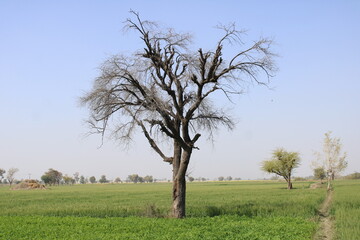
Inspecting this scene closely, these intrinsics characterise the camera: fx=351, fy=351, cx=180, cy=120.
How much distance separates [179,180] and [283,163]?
57.7 meters

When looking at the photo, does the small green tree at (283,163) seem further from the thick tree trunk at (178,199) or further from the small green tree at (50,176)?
the small green tree at (50,176)

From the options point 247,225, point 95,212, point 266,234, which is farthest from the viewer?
point 95,212

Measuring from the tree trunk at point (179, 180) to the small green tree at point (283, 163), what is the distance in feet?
183

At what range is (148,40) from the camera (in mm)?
20984

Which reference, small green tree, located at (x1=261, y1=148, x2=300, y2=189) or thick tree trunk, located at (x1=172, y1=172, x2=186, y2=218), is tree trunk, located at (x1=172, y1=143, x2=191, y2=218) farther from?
small green tree, located at (x1=261, y1=148, x2=300, y2=189)

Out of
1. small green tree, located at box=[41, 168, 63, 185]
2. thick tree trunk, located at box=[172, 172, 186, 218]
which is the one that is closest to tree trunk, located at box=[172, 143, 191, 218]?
thick tree trunk, located at box=[172, 172, 186, 218]

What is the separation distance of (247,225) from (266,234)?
9.70 ft

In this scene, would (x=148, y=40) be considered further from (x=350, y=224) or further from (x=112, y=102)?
(x=350, y=224)

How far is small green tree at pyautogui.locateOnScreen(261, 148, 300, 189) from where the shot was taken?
73562 mm

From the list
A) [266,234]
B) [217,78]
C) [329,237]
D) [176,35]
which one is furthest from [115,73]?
[329,237]

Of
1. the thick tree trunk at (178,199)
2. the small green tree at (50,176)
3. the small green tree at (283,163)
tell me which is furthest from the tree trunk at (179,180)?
the small green tree at (50,176)

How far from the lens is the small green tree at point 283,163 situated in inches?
2896

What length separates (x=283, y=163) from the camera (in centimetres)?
7506

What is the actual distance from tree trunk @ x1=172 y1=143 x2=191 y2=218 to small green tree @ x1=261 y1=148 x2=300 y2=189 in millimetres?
55834
